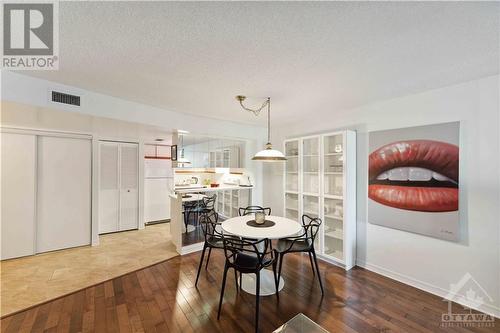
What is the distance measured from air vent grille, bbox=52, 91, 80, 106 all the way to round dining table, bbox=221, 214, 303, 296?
2307mm

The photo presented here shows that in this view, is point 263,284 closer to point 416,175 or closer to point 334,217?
point 334,217

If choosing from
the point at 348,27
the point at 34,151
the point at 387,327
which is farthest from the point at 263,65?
the point at 34,151

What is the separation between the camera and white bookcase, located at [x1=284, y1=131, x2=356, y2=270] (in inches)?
120

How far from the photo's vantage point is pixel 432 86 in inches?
93.7

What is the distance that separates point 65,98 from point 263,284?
3.25 meters

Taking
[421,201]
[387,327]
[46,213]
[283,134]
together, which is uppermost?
[283,134]

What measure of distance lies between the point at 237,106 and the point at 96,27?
6.42 ft

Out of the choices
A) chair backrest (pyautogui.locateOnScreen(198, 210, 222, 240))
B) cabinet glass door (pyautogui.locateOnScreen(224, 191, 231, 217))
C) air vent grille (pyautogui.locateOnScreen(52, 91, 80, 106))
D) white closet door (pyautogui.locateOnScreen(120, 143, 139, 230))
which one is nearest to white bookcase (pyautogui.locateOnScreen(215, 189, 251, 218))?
cabinet glass door (pyautogui.locateOnScreen(224, 191, 231, 217))

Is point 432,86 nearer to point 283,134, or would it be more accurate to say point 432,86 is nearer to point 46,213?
point 283,134

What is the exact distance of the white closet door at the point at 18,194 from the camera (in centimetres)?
327

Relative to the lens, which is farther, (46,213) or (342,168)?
(46,213)

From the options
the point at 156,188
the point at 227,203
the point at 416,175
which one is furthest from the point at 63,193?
the point at 416,175

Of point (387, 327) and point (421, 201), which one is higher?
point (421, 201)

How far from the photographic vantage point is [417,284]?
2.57 meters
